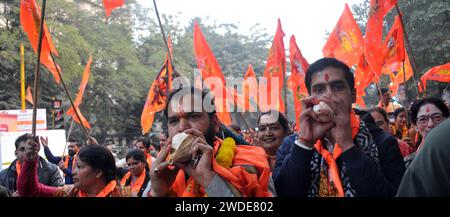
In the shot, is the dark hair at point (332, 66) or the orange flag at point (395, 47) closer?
the dark hair at point (332, 66)

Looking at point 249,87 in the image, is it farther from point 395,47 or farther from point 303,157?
point 303,157

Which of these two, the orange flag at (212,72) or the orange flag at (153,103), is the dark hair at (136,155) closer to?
the orange flag at (153,103)

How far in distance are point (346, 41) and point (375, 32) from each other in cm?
107

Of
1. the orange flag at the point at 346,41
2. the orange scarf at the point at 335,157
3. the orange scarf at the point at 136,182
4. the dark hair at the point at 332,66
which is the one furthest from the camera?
the orange flag at the point at 346,41

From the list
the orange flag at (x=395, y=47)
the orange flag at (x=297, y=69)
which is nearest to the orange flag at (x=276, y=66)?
the orange flag at (x=297, y=69)

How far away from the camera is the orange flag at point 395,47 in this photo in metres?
6.73

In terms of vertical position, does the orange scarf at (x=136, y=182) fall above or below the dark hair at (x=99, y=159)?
below

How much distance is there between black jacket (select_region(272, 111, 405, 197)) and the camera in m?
1.86

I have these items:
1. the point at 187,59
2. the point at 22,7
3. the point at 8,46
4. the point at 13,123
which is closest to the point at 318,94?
the point at 22,7

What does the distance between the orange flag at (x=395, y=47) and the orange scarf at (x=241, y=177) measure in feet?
16.9

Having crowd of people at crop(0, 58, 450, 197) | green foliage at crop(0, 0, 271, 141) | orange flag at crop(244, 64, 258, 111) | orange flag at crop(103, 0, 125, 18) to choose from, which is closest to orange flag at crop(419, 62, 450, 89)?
orange flag at crop(244, 64, 258, 111)

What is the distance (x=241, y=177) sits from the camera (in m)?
1.96

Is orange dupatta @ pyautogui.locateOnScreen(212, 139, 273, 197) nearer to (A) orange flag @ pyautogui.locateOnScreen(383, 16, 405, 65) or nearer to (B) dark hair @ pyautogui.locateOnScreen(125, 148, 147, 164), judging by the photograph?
(B) dark hair @ pyautogui.locateOnScreen(125, 148, 147, 164)
